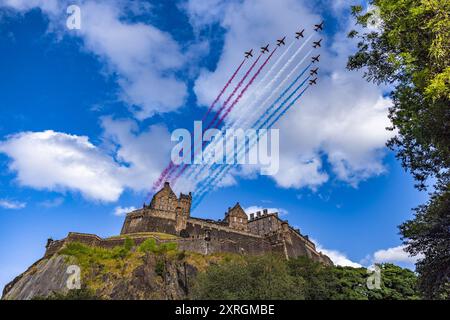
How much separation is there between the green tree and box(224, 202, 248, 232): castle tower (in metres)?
49.9

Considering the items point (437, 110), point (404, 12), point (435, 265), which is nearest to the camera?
point (437, 110)

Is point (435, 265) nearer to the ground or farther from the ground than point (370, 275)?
farther from the ground

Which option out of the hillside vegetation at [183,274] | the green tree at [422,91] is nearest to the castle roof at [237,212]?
the hillside vegetation at [183,274]

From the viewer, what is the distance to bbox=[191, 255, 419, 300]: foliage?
28.0m

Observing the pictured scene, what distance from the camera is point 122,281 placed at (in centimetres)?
4109

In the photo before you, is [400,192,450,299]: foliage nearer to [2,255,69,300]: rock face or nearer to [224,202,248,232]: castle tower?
[2,255,69,300]: rock face

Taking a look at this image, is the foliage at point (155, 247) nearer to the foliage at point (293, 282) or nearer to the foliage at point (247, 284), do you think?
the foliage at point (293, 282)

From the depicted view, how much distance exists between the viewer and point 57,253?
48344 millimetres

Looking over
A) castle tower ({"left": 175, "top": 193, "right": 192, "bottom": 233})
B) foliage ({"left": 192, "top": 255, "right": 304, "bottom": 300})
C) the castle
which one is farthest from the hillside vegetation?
castle tower ({"left": 175, "top": 193, "right": 192, "bottom": 233})

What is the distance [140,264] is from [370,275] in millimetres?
33214
